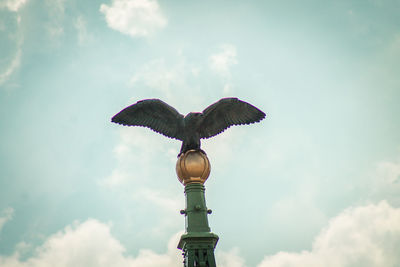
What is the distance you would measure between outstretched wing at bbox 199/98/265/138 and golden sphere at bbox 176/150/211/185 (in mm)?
652

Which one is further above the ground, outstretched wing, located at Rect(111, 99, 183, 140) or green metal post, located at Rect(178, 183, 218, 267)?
outstretched wing, located at Rect(111, 99, 183, 140)

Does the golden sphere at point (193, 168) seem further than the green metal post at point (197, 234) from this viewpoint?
Yes

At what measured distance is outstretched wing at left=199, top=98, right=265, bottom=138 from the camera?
6.37 metres

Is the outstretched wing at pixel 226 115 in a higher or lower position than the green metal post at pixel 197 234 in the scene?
higher

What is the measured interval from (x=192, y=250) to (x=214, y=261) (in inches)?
12.0

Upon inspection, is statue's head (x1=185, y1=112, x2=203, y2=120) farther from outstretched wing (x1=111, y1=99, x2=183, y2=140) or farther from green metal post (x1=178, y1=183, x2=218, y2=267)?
green metal post (x1=178, y1=183, x2=218, y2=267)

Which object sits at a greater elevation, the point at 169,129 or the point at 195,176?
the point at 169,129

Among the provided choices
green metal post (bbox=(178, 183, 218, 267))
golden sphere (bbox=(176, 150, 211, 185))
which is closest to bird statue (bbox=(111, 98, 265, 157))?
golden sphere (bbox=(176, 150, 211, 185))

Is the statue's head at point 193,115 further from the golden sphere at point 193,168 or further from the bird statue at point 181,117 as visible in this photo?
the golden sphere at point 193,168

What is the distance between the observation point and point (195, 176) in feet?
18.6

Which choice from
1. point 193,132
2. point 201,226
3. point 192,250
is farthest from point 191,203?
point 193,132

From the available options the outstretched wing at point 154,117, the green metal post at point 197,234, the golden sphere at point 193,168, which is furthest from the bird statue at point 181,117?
the green metal post at point 197,234

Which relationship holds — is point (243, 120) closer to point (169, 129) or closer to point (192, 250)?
point (169, 129)

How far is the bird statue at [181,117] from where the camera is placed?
6.36 metres
